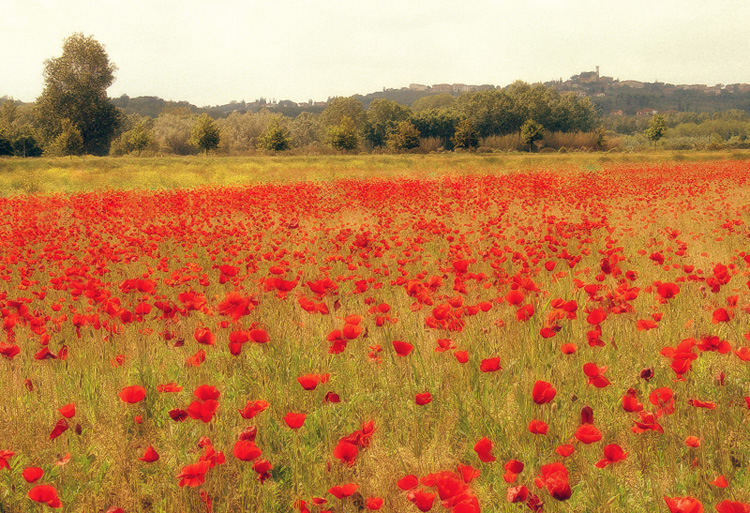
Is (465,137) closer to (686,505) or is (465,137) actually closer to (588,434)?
(588,434)

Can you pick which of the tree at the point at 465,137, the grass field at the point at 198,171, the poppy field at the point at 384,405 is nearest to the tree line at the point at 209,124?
the tree at the point at 465,137

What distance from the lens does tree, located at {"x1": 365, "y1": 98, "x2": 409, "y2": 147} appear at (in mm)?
85062

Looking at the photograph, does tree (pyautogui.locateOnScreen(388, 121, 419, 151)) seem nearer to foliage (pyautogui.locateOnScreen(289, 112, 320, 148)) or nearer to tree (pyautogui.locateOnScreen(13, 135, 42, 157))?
foliage (pyautogui.locateOnScreen(289, 112, 320, 148))

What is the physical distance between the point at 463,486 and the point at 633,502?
888 mm

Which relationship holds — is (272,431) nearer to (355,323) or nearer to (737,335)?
(355,323)

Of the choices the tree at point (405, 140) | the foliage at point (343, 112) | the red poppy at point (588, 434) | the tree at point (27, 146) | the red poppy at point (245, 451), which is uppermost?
the foliage at point (343, 112)

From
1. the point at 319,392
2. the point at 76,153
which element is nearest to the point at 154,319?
the point at 319,392

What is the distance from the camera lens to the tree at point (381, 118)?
279 feet

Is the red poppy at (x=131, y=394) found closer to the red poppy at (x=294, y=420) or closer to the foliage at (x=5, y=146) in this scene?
the red poppy at (x=294, y=420)

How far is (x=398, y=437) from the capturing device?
7.83 feet

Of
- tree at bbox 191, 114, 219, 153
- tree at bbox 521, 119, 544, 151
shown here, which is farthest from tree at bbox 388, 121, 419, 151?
tree at bbox 191, 114, 219, 153

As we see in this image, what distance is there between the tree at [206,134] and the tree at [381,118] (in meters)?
34.7

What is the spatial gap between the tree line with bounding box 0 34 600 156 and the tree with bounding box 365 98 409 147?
167 mm

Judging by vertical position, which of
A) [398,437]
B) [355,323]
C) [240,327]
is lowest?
[398,437]
